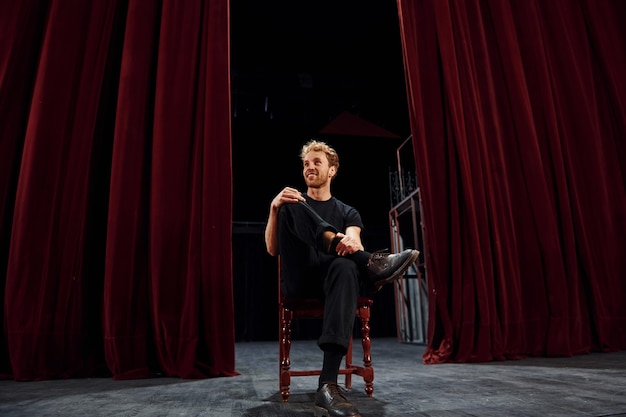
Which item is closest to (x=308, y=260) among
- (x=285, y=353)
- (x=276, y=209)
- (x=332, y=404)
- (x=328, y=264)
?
(x=328, y=264)

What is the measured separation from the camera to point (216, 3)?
8.16 feet

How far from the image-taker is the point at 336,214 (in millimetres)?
1665

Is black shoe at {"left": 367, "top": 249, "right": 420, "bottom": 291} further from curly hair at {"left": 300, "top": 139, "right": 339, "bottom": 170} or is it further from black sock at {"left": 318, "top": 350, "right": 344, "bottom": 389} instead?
curly hair at {"left": 300, "top": 139, "right": 339, "bottom": 170}

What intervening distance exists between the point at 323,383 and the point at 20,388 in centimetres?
138

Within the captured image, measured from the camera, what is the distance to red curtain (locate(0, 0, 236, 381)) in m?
2.04

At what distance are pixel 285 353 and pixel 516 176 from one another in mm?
2056

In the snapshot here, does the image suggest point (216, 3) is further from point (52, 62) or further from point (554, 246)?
point (554, 246)

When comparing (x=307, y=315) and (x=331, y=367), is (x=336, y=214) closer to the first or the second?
(x=307, y=315)

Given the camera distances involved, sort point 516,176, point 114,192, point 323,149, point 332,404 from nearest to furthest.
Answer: point 332,404 < point 323,149 < point 114,192 < point 516,176

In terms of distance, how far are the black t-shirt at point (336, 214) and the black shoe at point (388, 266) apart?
0.29m

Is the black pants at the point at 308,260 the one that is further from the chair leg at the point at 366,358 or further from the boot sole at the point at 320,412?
the boot sole at the point at 320,412

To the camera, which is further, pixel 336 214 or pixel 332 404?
pixel 336 214

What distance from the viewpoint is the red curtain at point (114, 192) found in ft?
6.70

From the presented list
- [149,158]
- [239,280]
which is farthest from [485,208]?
[239,280]
